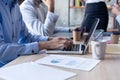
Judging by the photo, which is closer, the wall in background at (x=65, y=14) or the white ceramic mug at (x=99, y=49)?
the white ceramic mug at (x=99, y=49)

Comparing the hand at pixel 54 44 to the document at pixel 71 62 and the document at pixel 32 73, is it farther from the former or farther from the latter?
the document at pixel 32 73

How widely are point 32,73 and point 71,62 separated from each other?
9.8 inches

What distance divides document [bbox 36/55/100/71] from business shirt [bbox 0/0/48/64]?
0.18 meters

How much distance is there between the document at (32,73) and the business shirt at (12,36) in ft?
0.86

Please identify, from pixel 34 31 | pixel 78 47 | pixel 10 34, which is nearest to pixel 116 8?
pixel 34 31

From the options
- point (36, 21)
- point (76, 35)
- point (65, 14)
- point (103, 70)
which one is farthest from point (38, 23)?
point (65, 14)

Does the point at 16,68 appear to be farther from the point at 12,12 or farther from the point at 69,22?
the point at 69,22

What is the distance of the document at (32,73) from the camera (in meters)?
0.93

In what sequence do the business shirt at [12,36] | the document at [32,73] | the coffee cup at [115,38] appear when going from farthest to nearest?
the coffee cup at [115,38] → the business shirt at [12,36] → the document at [32,73]

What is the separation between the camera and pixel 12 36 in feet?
5.24

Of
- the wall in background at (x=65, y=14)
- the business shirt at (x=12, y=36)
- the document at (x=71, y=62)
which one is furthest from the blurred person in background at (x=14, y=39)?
the wall in background at (x=65, y=14)

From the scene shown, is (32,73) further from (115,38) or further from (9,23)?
(115,38)

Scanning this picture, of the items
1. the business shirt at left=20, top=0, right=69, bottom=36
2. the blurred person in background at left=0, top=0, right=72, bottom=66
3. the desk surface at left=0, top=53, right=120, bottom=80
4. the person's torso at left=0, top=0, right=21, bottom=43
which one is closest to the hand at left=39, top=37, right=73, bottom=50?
the blurred person in background at left=0, top=0, right=72, bottom=66

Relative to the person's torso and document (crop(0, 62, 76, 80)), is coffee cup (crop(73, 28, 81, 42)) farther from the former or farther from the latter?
document (crop(0, 62, 76, 80))
